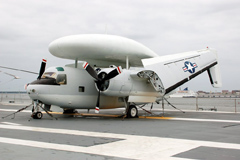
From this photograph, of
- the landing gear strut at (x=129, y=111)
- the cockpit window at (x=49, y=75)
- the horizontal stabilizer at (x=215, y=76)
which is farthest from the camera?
the horizontal stabilizer at (x=215, y=76)

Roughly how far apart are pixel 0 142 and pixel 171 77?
44.4 ft

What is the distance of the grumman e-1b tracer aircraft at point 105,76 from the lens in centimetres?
1669

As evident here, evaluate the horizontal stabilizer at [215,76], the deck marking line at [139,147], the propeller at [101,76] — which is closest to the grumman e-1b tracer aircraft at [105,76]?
the propeller at [101,76]

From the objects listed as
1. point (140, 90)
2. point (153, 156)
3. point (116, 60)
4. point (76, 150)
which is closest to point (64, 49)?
point (116, 60)

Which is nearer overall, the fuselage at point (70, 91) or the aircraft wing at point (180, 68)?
the fuselage at point (70, 91)

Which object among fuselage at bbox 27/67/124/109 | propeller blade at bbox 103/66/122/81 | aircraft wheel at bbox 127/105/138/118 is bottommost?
aircraft wheel at bbox 127/105/138/118

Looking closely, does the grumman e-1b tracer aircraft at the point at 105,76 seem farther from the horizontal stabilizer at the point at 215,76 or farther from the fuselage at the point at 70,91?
the horizontal stabilizer at the point at 215,76

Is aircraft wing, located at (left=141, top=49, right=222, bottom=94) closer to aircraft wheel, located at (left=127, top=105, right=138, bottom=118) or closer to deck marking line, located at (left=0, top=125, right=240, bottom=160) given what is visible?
aircraft wheel, located at (left=127, top=105, right=138, bottom=118)

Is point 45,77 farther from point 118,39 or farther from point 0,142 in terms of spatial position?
point 0,142

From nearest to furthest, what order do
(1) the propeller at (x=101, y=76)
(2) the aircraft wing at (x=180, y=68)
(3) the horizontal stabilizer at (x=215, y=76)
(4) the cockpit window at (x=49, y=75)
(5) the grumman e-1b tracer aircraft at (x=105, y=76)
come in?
(1) the propeller at (x=101, y=76)
(5) the grumman e-1b tracer aircraft at (x=105, y=76)
(4) the cockpit window at (x=49, y=75)
(2) the aircraft wing at (x=180, y=68)
(3) the horizontal stabilizer at (x=215, y=76)

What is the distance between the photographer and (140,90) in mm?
18672

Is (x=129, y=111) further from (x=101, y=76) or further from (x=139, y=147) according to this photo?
(x=139, y=147)

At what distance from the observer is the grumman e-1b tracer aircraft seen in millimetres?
16688

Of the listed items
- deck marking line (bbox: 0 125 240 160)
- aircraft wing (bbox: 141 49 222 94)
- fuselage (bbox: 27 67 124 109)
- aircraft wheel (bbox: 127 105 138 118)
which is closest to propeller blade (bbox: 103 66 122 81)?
aircraft wing (bbox: 141 49 222 94)
